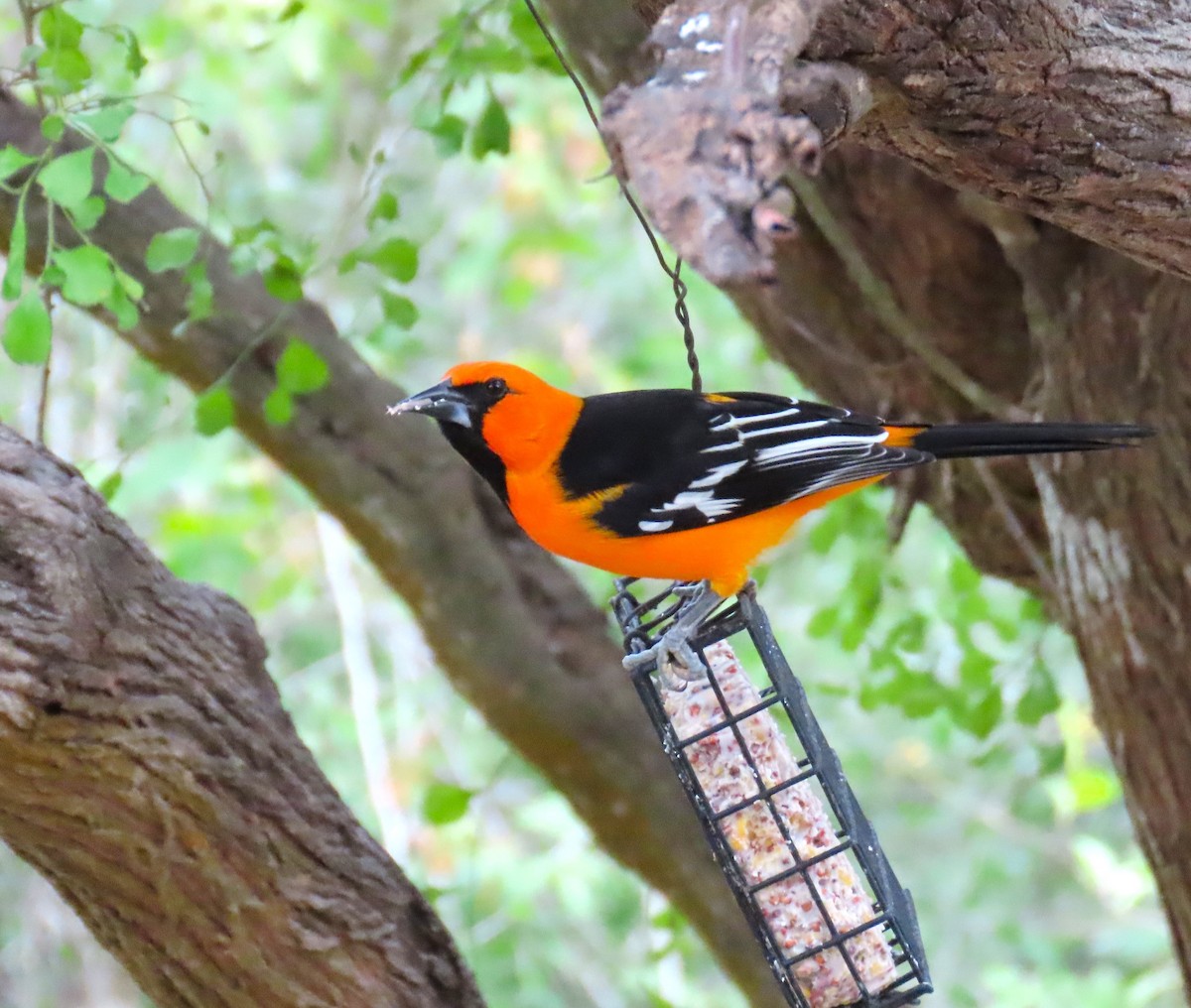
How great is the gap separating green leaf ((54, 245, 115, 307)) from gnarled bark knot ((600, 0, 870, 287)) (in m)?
1.44

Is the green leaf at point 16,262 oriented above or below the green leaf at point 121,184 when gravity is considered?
below

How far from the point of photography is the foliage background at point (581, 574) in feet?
16.5

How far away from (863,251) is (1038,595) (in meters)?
1.24

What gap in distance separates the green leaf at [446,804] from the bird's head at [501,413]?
961 millimetres

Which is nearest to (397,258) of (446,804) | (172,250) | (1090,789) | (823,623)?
(172,250)

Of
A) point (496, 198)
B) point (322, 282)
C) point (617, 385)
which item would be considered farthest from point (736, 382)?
point (322, 282)

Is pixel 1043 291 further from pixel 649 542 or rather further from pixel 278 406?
pixel 278 406

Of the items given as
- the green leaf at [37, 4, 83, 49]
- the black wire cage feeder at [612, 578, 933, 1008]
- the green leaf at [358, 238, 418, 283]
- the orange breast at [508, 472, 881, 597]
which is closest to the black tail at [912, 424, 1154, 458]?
the orange breast at [508, 472, 881, 597]

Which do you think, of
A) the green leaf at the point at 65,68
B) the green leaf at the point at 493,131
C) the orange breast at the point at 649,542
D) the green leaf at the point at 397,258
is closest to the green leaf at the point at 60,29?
the green leaf at the point at 65,68

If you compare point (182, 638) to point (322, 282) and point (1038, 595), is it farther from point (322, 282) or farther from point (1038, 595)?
point (322, 282)

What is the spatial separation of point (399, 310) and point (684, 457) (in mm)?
824

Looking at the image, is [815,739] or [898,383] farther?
[898,383]

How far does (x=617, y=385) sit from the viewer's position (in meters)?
7.71

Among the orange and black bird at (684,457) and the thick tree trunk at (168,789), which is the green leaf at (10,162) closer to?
the thick tree trunk at (168,789)
